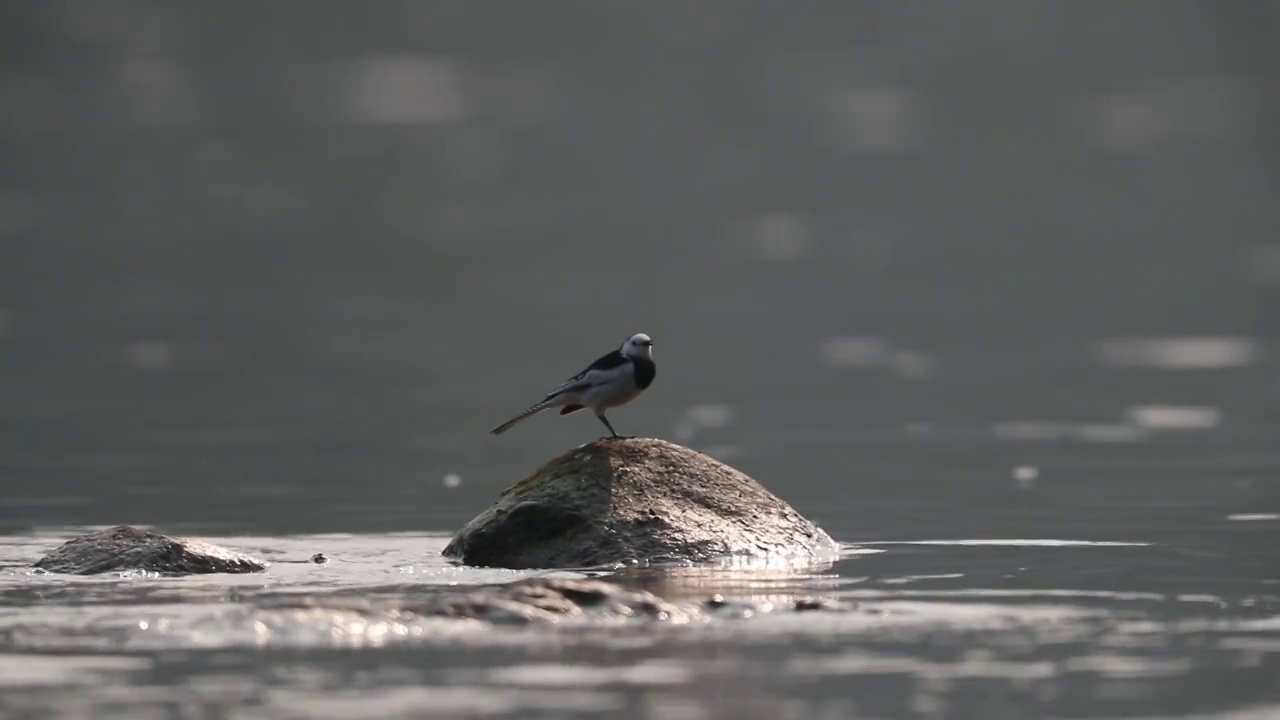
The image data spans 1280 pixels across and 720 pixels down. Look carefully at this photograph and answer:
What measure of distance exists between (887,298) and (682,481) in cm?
3519

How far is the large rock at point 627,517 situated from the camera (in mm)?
17453

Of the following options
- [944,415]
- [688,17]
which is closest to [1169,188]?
[944,415]

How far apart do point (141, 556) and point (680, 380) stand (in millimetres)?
21797

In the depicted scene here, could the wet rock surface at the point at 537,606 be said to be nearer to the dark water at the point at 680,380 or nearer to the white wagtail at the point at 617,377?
the dark water at the point at 680,380

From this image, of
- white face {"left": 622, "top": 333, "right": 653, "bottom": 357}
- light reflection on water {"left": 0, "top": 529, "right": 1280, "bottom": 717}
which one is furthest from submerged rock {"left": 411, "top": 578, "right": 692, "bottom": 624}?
white face {"left": 622, "top": 333, "right": 653, "bottom": 357}

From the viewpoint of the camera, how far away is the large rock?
17.5 meters

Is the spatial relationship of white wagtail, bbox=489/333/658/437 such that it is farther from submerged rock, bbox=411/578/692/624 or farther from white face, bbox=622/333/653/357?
submerged rock, bbox=411/578/692/624

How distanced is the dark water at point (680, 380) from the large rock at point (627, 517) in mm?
688

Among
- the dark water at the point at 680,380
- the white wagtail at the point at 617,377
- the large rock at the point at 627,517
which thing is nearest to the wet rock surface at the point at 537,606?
the dark water at the point at 680,380

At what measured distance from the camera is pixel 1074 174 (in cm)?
9050

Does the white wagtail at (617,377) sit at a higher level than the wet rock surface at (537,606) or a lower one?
higher

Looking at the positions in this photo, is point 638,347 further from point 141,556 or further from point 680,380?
point 680,380

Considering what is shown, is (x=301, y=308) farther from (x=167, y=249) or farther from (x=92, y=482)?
(x=92, y=482)

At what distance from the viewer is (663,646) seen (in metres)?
13.4
